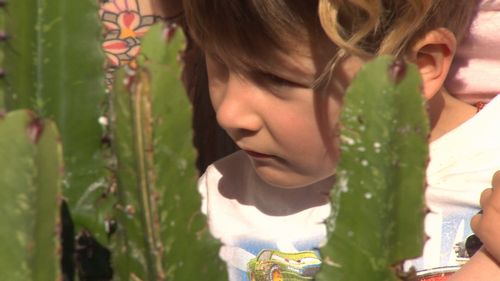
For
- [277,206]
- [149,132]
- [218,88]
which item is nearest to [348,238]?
[149,132]

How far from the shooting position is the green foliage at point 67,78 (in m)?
0.81

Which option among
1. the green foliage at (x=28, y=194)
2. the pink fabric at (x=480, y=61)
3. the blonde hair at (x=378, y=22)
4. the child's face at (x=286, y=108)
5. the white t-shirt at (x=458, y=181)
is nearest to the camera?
the green foliage at (x=28, y=194)

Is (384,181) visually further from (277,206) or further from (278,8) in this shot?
(277,206)

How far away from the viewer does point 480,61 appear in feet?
5.53

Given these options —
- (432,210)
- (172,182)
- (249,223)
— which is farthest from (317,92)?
(172,182)

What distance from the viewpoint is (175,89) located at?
0.65 m

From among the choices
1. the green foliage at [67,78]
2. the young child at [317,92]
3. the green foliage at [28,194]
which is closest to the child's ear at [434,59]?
the young child at [317,92]

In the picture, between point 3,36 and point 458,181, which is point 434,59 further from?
point 3,36

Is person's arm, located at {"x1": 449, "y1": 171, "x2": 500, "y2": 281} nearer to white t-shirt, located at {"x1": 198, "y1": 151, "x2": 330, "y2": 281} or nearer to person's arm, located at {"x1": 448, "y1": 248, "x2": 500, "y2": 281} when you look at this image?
person's arm, located at {"x1": 448, "y1": 248, "x2": 500, "y2": 281}

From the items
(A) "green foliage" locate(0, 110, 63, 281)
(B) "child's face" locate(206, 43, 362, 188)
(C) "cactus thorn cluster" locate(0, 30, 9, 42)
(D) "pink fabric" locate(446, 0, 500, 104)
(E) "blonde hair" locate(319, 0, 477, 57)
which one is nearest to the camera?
(A) "green foliage" locate(0, 110, 63, 281)

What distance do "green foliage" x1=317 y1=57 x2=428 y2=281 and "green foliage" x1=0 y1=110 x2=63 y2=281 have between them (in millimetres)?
220

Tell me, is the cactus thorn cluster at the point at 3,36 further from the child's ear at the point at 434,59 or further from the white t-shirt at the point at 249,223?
the white t-shirt at the point at 249,223

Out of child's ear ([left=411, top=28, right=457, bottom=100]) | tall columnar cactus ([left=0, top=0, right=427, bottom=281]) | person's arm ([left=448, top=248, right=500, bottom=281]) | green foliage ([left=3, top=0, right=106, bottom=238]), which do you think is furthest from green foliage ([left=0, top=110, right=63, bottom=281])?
child's ear ([left=411, top=28, right=457, bottom=100])

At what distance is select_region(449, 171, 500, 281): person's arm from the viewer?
→ 118 centimetres
